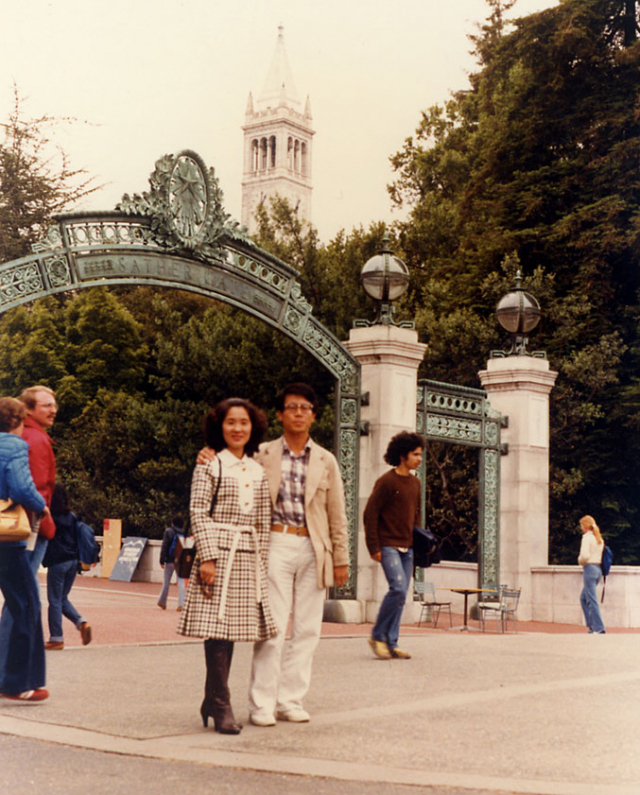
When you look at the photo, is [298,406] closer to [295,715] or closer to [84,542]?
[295,715]

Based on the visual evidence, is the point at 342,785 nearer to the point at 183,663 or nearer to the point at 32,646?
the point at 32,646

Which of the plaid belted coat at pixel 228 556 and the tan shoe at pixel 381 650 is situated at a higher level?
the plaid belted coat at pixel 228 556

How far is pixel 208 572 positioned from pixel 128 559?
22.0 m

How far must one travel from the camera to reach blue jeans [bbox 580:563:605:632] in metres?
15.5

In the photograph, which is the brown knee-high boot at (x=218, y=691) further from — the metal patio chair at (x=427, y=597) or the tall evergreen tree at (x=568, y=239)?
the tall evergreen tree at (x=568, y=239)

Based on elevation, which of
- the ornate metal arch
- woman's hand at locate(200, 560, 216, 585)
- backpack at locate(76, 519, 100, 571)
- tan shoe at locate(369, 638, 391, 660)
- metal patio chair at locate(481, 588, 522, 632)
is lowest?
tan shoe at locate(369, 638, 391, 660)

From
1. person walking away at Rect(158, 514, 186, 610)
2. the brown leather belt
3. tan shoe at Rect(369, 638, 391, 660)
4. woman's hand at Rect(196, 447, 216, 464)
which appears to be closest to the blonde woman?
person walking away at Rect(158, 514, 186, 610)

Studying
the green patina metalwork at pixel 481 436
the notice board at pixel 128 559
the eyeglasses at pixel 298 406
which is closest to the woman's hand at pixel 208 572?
the eyeglasses at pixel 298 406

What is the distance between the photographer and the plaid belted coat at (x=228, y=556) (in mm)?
6105

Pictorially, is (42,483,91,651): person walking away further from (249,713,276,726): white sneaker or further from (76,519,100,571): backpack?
(249,713,276,726): white sneaker

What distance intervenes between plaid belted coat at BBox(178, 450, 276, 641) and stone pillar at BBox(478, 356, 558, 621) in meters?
11.4

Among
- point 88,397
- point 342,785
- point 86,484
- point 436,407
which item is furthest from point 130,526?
point 342,785

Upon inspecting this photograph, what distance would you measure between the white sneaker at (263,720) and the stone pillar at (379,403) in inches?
322

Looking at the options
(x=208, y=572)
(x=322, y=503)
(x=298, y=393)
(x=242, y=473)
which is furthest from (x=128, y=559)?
(x=208, y=572)
